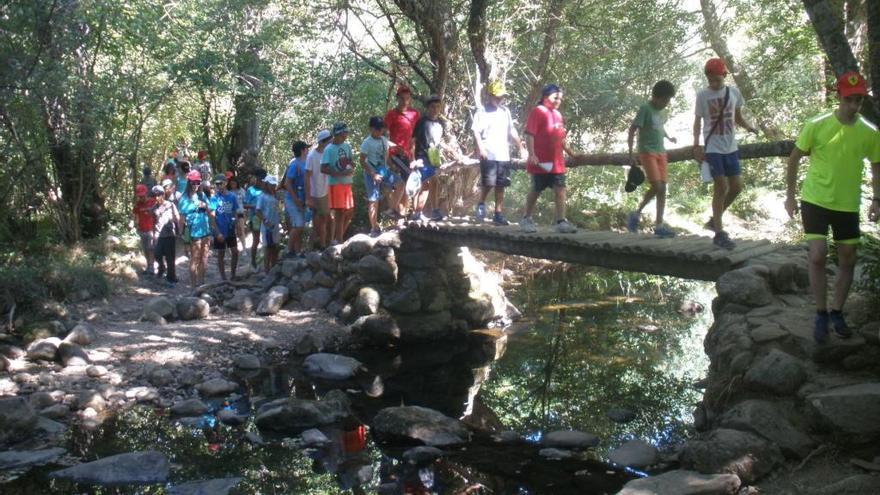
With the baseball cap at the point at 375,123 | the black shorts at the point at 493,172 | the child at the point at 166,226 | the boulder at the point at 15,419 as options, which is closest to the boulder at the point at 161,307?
the child at the point at 166,226

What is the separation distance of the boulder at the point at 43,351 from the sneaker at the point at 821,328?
6799mm

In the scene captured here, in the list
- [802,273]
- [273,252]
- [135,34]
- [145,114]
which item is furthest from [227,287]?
[802,273]

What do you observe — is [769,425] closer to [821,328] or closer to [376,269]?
[821,328]

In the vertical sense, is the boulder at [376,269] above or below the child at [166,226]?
below

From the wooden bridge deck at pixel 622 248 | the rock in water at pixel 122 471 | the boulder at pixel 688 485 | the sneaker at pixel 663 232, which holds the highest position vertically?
the sneaker at pixel 663 232

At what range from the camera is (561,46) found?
546 inches

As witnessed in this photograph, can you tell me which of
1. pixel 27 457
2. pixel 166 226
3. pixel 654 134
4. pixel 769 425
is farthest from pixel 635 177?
pixel 166 226

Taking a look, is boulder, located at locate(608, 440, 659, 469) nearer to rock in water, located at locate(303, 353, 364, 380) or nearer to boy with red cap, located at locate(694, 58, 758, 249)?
boy with red cap, located at locate(694, 58, 758, 249)

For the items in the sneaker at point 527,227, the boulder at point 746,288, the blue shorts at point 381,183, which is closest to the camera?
the boulder at point 746,288

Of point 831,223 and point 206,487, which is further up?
point 831,223

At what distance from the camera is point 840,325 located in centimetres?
Result: 486

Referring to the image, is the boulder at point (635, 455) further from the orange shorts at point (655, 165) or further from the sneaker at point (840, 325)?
the orange shorts at point (655, 165)

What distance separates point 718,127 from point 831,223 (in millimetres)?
1607

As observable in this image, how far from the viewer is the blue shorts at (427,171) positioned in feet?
30.3
